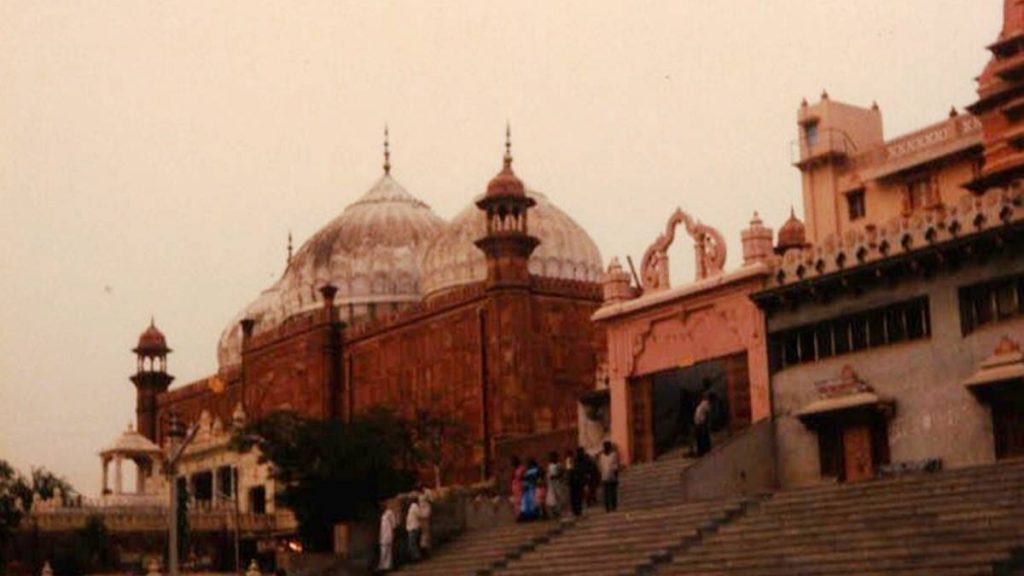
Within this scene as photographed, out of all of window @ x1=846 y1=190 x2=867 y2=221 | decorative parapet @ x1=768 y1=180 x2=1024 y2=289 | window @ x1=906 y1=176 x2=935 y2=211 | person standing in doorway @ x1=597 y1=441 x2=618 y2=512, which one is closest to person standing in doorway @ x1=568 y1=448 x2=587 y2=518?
person standing in doorway @ x1=597 y1=441 x2=618 y2=512

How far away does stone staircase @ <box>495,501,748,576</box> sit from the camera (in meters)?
23.3

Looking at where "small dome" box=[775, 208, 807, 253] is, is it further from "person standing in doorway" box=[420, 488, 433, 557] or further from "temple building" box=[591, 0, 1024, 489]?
"person standing in doorway" box=[420, 488, 433, 557]

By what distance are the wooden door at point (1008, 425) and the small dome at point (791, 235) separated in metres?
19.4

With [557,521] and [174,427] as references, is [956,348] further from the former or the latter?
[174,427]

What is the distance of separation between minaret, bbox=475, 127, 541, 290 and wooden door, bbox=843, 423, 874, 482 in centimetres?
1668

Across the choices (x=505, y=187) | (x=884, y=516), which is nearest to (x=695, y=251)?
(x=884, y=516)

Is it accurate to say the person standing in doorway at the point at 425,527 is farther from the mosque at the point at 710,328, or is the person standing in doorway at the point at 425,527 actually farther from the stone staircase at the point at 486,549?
the mosque at the point at 710,328

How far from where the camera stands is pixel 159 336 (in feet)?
196

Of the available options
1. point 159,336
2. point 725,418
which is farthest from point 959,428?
point 159,336

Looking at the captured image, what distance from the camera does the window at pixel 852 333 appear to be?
2556 centimetres

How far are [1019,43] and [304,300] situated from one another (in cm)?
2704

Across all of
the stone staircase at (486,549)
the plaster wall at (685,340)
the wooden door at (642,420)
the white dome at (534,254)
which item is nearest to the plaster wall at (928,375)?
the plaster wall at (685,340)

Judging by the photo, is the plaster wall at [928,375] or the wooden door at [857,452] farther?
the wooden door at [857,452]

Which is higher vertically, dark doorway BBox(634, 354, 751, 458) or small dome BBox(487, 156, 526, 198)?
small dome BBox(487, 156, 526, 198)
